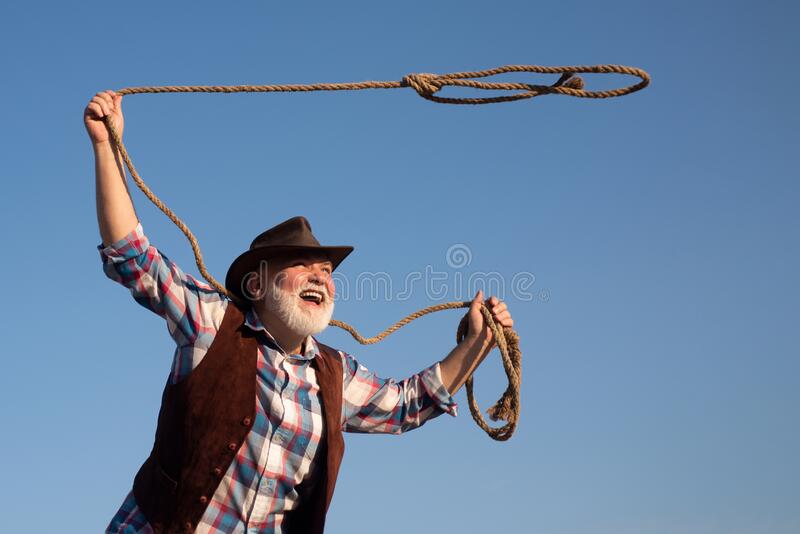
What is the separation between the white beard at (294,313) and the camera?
523 centimetres

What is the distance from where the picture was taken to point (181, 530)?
4.74m

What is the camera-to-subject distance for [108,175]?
4730mm

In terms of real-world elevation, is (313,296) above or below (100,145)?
below

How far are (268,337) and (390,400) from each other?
866 mm

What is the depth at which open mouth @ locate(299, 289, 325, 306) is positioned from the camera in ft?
17.5

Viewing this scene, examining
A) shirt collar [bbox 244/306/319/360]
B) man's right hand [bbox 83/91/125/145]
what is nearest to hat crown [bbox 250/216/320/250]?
shirt collar [bbox 244/306/319/360]

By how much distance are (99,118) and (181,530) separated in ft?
6.61

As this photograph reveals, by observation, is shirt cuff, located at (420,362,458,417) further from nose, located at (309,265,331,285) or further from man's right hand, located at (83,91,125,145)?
man's right hand, located at (83,91,125,145)

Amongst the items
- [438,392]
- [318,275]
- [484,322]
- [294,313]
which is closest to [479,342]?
[484,322]

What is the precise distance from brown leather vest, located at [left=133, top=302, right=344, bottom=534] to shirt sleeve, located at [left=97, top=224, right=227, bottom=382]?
8 centimetres

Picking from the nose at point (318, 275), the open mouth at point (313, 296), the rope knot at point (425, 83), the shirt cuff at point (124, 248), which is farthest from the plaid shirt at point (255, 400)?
the rope knot at point (425, 83)

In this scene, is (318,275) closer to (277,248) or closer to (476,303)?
(277,248)

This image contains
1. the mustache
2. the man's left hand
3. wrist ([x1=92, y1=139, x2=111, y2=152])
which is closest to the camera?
wrist ([x1=92, y1=139, x2=111, y2=152])

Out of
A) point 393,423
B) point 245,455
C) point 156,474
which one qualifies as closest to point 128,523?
point 156,474
